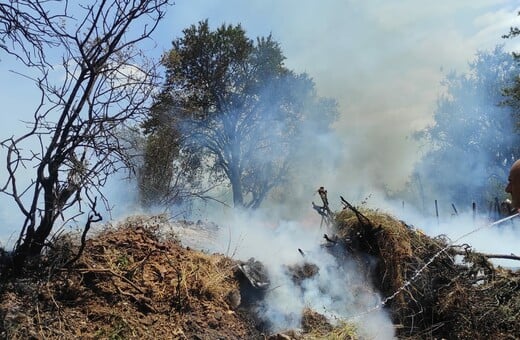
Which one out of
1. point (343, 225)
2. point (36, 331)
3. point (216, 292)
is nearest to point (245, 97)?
point (343, 225)

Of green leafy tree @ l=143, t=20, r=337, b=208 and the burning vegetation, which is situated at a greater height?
green leafy tree @ l=143, t=20, r=337, b=208

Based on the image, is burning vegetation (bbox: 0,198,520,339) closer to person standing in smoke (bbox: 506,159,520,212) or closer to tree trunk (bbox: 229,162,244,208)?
person standing in smoke (bbox: 506,159,520,212)

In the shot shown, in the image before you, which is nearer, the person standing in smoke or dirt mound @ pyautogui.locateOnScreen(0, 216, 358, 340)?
dirt mound @ pyautogui.locateOnScreen(0, 216, 358, 340)

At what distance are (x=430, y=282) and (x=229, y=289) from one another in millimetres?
2608

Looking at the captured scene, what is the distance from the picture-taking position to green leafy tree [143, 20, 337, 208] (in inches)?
813

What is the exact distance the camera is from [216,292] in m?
5.46

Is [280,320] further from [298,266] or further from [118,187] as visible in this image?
[118,187]

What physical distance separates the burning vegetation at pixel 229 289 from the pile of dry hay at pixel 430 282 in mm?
13

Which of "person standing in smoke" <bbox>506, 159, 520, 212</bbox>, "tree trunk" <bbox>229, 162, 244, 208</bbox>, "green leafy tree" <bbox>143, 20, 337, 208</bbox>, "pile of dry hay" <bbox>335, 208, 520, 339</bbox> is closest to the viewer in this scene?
"person standing in smoke" <bbox>506, 159, 520, 212</bbox>

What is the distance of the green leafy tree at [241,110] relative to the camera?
67.8 ft

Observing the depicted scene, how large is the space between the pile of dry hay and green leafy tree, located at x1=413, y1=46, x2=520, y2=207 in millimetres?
21837

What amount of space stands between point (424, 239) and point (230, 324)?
3133 mm

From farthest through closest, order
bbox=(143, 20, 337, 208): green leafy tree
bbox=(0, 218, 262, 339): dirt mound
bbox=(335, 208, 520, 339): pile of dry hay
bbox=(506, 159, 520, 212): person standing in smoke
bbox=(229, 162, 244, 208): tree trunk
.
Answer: bbox=(229, 162, 244, 208): tree trunk
bbox=(143, 20, 337, 208): green leafy tree
bbox=(335, 208, 520, 339): pile of dry hay
bbox=(506, 159, 520, 212): person standing in smoke
bbox=(0, 218, 262, 339): dirt mound

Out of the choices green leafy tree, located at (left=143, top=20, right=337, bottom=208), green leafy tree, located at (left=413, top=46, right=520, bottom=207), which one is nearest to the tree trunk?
green leafy tree, located at (left=143, top=20, right=337, bottom=208)
